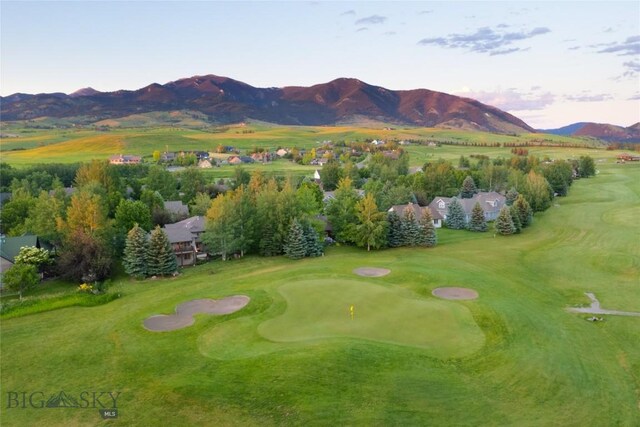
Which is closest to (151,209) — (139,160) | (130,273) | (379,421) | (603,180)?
(130,273)

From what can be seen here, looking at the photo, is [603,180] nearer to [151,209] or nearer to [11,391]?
[151,209]

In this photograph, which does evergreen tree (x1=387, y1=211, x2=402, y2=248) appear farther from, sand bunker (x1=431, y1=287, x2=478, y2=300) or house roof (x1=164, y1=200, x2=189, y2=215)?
house roof (x1=164, y1=200, x2=189, y2=215)

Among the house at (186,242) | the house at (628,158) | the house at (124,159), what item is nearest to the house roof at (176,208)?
the house at (186,242)

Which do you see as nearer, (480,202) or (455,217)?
(455,217)

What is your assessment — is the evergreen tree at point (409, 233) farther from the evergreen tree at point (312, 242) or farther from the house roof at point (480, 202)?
the house roof at point (480, 202)

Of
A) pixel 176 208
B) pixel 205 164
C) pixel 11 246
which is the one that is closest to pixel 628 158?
pixel 205 164

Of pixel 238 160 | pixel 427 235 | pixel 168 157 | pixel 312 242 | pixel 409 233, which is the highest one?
pixel 168 157

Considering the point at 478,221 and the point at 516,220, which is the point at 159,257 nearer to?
the point at 478,221

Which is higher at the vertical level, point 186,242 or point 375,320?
point 375,320
